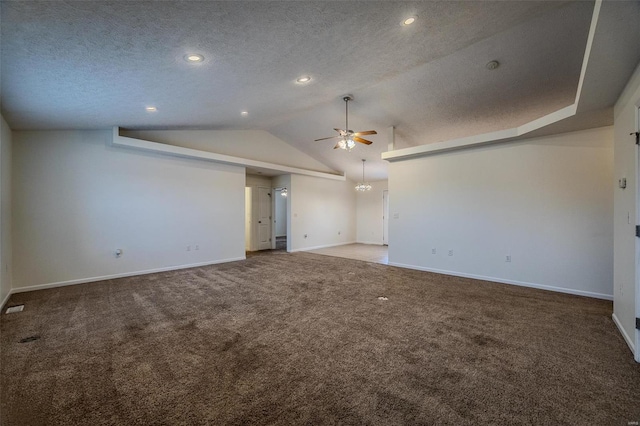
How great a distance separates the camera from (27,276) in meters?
4.64

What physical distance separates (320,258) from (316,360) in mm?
5227

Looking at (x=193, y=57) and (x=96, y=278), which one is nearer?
(x=193, y=57)

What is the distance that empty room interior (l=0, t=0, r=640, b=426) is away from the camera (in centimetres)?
198

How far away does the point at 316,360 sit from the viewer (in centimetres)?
237

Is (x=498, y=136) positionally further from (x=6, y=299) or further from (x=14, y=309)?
(x=6, y=299)

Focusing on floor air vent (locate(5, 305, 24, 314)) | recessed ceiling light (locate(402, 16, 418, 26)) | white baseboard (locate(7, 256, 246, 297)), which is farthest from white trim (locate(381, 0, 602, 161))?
floor air vent (locate(5, 305, 24, 314))

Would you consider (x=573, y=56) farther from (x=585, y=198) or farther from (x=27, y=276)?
(x=27, y=276)

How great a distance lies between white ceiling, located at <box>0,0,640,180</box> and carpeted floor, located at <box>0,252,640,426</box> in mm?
2663

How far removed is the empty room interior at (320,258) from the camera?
1979 millimetres

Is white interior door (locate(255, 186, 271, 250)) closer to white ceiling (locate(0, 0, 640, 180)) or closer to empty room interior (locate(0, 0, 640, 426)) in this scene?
empty room interior (locate(0, 0, 640, 426))

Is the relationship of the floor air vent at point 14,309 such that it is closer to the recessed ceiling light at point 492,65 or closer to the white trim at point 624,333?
the white trim at point 624,333

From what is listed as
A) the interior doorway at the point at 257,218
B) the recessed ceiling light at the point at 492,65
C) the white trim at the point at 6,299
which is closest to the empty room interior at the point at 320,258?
the recessed ceiling light at the point at 492,65

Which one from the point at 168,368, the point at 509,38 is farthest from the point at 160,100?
the point at 509,38

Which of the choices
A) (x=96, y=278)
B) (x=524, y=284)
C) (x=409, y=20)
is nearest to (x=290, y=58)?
(x=409, y=20)
